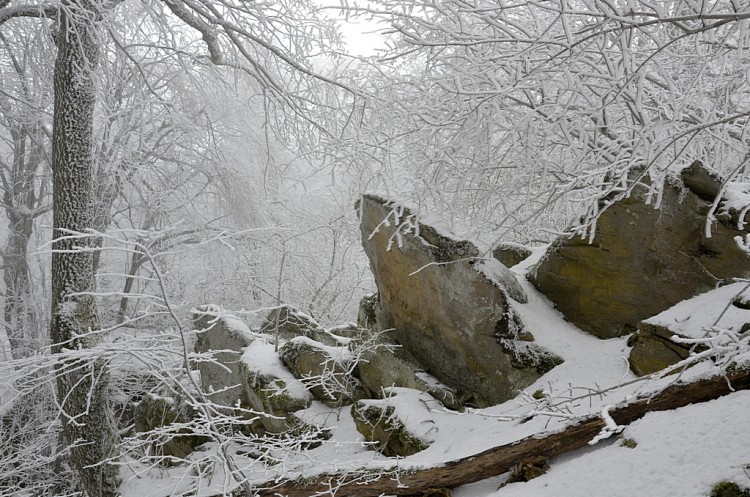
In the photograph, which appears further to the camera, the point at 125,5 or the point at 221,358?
the point at 221,358

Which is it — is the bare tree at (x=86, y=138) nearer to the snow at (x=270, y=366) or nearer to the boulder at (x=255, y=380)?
the boulder at (x=255, y=380)

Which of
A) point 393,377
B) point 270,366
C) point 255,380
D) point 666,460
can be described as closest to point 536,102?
point 393,377

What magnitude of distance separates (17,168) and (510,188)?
9396 millimetres

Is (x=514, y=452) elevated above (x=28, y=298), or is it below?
below

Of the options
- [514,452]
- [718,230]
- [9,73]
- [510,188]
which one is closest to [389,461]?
[514,452]

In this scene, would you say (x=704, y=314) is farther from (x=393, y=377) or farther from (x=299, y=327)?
(x=299, y=327)

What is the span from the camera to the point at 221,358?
24.0 ft

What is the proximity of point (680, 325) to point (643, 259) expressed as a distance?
1.00 m

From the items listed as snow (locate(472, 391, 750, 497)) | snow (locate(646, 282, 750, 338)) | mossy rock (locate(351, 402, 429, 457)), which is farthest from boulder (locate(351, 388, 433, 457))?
snow (locate(646, 282, 750, 338))

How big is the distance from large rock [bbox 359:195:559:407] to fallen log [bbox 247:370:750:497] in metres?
1.51

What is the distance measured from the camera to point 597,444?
9.46ft

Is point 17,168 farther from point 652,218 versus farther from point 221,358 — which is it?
point 652,218

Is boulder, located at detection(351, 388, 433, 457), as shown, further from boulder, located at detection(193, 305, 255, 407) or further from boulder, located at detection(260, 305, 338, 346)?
boulder, located at detection(260, 305, 338, 346)

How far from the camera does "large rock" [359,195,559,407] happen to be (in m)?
4.73
